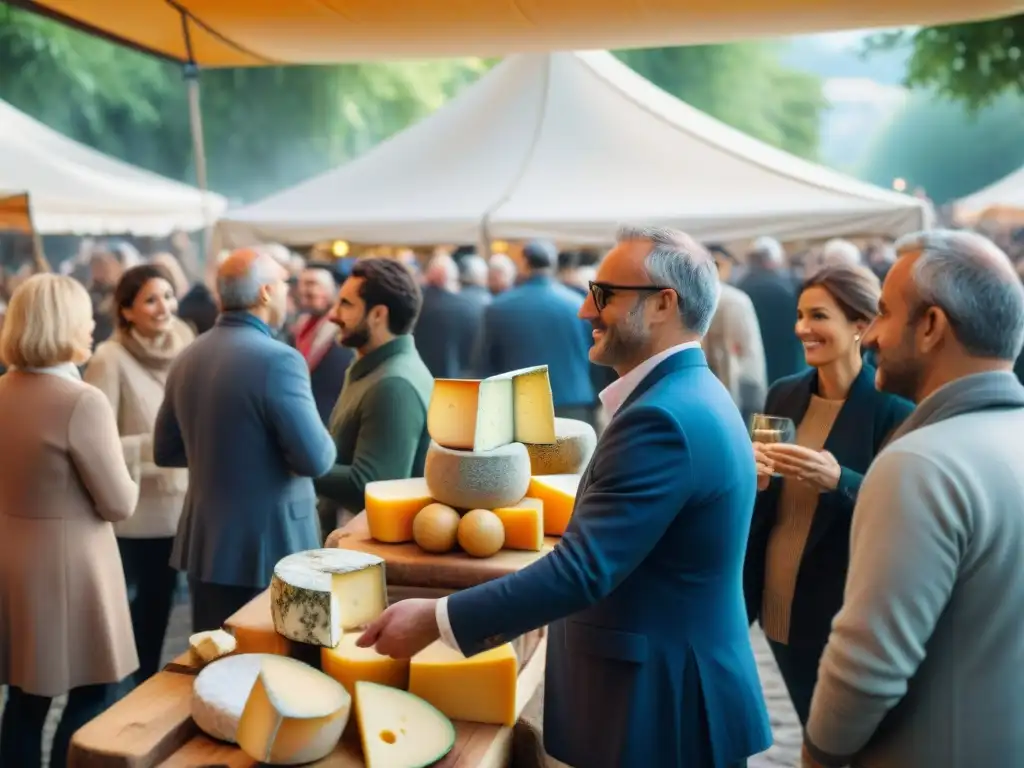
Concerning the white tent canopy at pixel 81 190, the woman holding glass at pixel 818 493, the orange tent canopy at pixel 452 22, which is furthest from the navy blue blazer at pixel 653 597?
the white tent canopy at pixel 81 190

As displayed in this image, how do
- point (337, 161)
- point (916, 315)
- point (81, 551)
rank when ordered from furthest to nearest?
point (337, 161) → point (81, 551) → point (916, 315)

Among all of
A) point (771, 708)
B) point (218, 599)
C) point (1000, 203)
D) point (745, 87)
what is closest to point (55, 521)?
point (218, 599)

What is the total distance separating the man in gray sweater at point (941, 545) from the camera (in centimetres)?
150

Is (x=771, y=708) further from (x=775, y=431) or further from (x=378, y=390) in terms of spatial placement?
(x=378, y=390)

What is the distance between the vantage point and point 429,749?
170 centimetres

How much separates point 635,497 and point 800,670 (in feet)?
4.69

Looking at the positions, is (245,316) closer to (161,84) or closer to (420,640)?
(420,640)

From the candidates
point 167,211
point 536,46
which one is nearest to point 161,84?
point 167,211

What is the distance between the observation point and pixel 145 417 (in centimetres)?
383

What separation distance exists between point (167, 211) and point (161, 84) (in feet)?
53.4

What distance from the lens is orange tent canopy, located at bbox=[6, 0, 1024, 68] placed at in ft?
11.8

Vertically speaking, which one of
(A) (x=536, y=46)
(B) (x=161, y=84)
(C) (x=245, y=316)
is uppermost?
(B) (x=161, y=84)

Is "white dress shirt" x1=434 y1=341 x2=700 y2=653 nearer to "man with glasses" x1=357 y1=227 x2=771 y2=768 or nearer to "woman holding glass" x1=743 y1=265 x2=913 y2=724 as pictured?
"man with glasses" x1=357 y1=227 x2=771 y2=768

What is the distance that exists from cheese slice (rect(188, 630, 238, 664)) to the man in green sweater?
3.83ft
